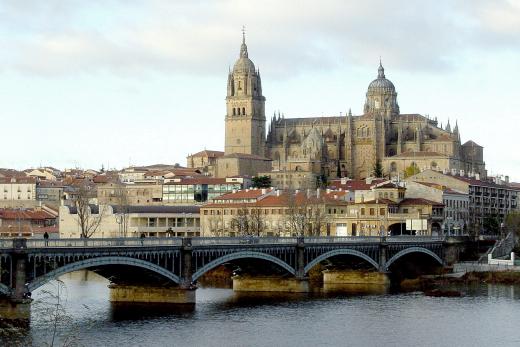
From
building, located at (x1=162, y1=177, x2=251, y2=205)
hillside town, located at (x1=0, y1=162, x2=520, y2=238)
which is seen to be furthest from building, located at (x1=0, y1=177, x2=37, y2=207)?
building, located at (x1=162, y1=177, x2=251, y2=205)

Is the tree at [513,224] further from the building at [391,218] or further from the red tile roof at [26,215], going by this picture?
the red tile roof at [26,215]

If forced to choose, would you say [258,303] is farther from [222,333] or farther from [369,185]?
Answer: [369,185]

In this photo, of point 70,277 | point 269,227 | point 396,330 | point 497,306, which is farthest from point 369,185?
point 396,330

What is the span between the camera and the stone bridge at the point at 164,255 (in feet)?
180

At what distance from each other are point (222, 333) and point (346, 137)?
141504 millimetres

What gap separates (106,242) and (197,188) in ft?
323

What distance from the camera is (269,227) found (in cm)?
12212

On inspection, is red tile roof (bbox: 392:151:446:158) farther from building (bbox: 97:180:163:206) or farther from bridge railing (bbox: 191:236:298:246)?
bridge railing (bbox: 191:236:298:246)

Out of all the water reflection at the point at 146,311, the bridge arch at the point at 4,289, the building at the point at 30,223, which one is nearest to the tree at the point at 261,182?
the building at the point at 30,223

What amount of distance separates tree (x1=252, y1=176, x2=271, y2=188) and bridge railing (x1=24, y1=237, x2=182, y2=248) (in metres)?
98.6

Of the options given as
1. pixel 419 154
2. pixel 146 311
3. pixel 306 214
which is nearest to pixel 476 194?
pixel 306 214

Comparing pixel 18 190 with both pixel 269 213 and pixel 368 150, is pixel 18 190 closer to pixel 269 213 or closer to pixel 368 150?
pixel 368 150

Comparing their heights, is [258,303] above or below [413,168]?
below

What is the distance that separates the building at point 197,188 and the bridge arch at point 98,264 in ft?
313
